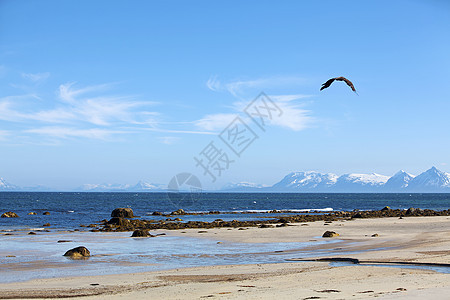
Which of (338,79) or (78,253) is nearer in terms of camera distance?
(338,79)

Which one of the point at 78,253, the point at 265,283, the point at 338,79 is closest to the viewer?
the point at 265,283

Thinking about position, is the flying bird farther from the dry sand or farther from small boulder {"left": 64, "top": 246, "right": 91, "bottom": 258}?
small boulder {"left": 64, "top": 246, "right": 91, "bottom": 258}

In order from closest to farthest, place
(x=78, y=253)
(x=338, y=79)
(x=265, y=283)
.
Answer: (x=265, y=283) → (x=338, y=79) → (x=78, y=253)

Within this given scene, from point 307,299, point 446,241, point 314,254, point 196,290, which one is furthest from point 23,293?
point 446,241

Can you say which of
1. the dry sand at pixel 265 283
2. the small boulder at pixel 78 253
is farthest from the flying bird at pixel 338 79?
the small boulder at pixel 78 253

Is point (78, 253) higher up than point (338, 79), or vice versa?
point (338, 79)

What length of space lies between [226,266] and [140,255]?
6.66 m

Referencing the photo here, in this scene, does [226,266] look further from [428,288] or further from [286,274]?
[428,288]

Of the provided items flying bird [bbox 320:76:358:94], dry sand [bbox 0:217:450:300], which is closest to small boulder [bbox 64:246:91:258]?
dry sand [bbox 0:217:450:300]

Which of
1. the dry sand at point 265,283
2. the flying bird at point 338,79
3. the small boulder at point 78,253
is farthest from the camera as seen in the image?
the small boulder at point 78,253

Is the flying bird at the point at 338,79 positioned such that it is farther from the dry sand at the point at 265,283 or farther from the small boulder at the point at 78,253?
the small boulder at the point at 78,253

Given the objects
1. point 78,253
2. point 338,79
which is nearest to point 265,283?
point 338,79

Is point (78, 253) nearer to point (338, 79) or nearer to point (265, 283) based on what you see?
point (265, 283)

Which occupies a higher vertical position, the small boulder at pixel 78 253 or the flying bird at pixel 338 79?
the flying bird at pixel 338 79
